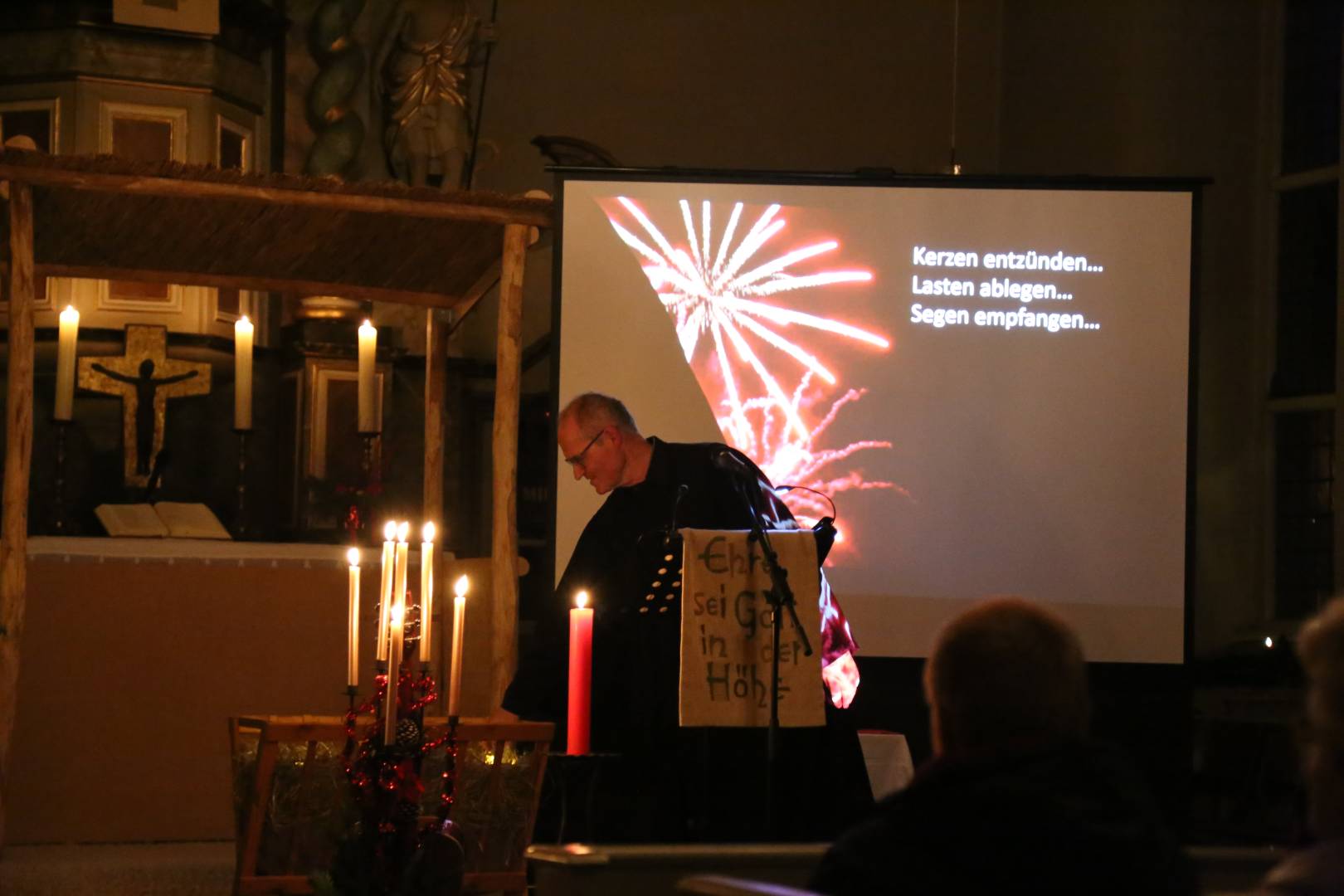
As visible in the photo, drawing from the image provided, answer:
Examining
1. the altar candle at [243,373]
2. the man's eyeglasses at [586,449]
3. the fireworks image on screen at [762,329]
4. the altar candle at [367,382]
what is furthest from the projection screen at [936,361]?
the man's eyeglasses at [586,449]

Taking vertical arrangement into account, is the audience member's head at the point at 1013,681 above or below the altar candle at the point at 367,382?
below

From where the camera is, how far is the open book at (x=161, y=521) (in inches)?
274

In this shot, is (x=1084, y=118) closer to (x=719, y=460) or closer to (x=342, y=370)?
(x=342, y=370)

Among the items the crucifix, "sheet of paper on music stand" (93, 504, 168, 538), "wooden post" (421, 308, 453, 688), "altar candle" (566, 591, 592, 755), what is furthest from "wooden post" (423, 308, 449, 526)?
"altar candle" (566, 591, 592, 755)

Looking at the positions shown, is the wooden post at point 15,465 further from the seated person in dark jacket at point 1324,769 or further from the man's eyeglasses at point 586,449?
the seated person in dark jacket at point 1324,769

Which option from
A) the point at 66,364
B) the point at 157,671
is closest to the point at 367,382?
the point at 66,364

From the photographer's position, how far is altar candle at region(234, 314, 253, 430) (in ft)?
20.9

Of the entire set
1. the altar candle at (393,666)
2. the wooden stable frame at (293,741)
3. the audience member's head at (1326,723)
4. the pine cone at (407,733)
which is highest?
the audience member's head at (1326,723)

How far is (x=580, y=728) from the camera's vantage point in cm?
365

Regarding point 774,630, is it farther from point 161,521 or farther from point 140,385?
point 140,385

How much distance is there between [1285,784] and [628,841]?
13.2 feet

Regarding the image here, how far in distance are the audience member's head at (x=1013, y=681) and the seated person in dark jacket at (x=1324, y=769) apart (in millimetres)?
249

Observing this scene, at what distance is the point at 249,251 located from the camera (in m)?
5.89

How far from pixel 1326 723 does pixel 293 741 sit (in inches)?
120
